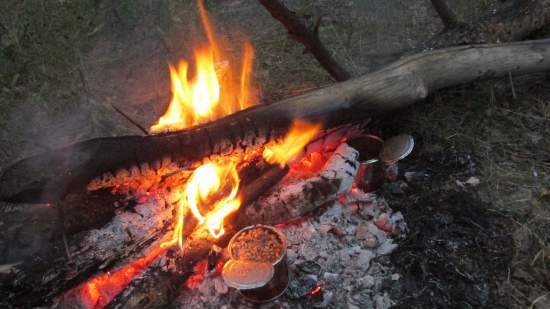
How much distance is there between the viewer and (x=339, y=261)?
2922 mm

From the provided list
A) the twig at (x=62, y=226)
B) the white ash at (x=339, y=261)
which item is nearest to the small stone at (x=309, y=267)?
the white ash at (x=339, y=261)

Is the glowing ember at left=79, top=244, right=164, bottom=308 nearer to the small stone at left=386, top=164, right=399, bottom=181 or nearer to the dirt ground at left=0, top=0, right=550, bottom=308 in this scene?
the dirt ground at left=0, top=0, right=550, bottom=308

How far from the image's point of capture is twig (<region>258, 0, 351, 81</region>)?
373 cm

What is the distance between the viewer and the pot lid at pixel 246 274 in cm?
248

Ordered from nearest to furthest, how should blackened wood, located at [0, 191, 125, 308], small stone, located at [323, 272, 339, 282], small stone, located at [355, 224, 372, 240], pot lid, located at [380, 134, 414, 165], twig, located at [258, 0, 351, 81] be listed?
blackened wood, located at [0, 191, 125, 308], small stone, located at [323, 272, 339, 282], small stone, located at [355, 224, 372, 240], pot lid, located at [380, 134, 414, 165], twig, located at [258, 0, 351, 81]

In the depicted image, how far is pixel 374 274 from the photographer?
280 cm

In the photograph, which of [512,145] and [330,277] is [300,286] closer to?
[330,277]

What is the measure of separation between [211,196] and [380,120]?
5.64 feet

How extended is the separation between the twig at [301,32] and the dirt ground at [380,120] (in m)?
0.66

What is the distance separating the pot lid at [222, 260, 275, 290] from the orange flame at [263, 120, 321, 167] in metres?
0.98

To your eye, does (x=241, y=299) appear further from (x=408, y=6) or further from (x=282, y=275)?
(x=408, y=6)

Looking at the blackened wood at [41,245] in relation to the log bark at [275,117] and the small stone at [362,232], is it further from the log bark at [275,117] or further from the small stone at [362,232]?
the small stone at [362,232]

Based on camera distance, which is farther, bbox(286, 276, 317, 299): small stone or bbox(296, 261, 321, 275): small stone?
bbox(296, 261, 321, 275): small stone

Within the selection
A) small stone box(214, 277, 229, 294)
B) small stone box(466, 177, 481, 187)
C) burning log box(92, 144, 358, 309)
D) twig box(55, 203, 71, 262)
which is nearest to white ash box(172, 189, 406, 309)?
small stone box(214, 277, 229, 294)
